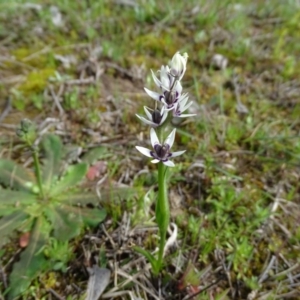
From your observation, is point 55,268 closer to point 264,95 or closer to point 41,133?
point 41,133

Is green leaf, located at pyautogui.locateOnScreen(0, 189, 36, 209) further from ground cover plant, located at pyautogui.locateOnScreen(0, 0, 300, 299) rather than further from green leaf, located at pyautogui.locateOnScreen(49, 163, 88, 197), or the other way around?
green leaf, located at pyautogui.locateOnScreen(49, 163, 88, 197)

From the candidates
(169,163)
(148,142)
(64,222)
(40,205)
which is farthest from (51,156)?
(169,163)

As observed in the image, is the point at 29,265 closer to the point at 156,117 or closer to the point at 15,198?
the point at 15,198

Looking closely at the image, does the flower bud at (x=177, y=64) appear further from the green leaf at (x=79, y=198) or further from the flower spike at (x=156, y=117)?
the green leaf at (x=79, y=198)

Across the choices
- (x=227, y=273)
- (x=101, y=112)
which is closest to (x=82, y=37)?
(x=101, y=112)

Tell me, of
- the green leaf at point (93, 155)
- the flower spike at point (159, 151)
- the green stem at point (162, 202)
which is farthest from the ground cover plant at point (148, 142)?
the flower spike at point (159, 151)

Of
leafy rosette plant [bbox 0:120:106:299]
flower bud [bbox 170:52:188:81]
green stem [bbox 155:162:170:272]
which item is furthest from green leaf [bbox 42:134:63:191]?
flower bud [bbox 170:52:188:81]
